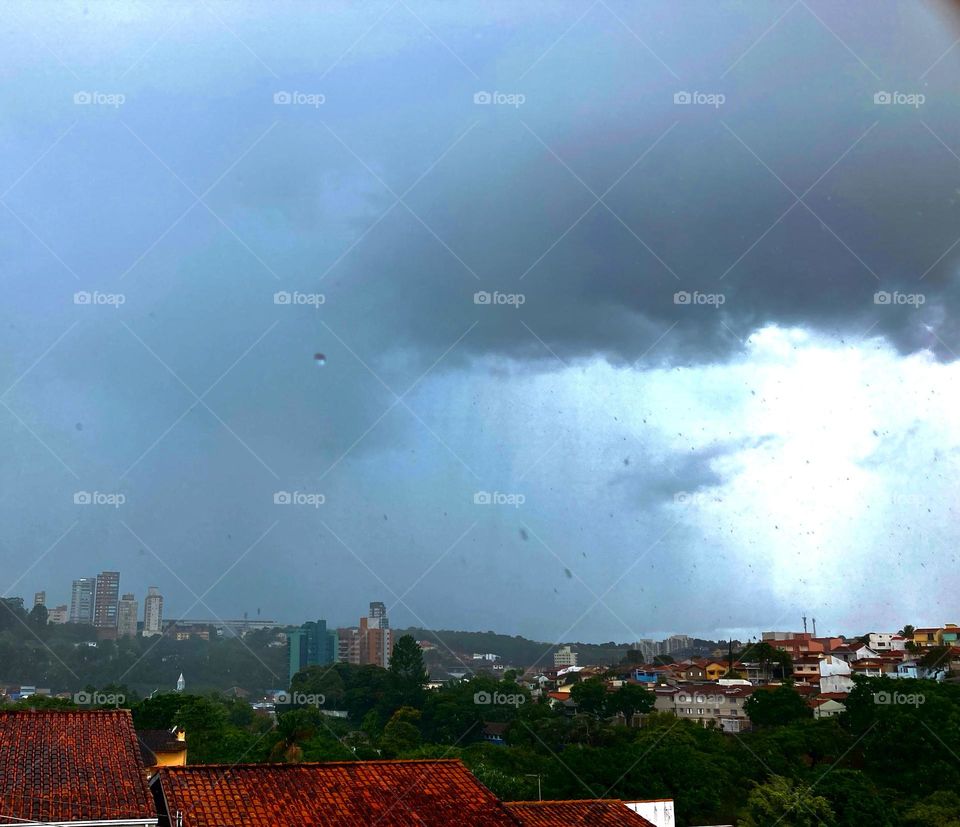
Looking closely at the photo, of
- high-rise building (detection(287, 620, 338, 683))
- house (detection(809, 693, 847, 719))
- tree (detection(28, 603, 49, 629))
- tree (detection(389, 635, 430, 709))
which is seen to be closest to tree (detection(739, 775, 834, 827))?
house (detection(809, 693, 847, 719))

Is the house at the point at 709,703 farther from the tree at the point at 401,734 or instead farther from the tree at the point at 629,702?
the tree at the point at 401,734

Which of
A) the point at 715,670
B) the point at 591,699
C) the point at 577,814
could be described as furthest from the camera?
the point at 715,670

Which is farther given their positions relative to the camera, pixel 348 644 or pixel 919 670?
pixel 348 644

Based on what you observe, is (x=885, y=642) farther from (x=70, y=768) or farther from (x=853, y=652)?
(x=70, y=768)

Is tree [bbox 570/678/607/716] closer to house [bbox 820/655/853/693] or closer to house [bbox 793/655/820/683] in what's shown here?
house [bbox 820/655/853/693]

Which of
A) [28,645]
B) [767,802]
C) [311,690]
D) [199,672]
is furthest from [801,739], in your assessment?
[28,645]

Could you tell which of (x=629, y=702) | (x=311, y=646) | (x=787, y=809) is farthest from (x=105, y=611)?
(x=787, y=809)
